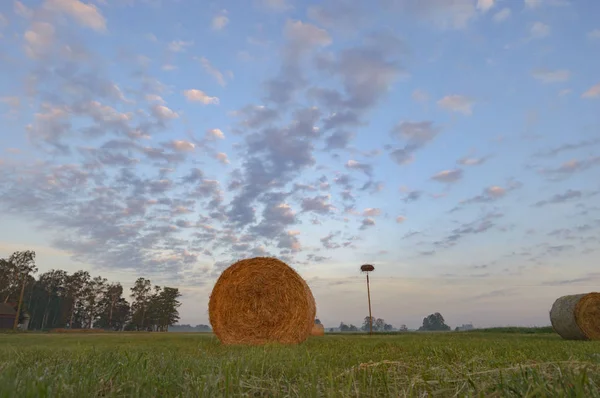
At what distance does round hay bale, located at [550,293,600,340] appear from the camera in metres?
16.5

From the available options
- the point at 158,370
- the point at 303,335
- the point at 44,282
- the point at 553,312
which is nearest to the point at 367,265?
the point at 553,312

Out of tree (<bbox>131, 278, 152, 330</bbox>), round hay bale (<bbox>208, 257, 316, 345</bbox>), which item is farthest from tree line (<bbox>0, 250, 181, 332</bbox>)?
round hay bale (<bbox>208, 257, 316, 345</bbox>)

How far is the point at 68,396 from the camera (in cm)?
213

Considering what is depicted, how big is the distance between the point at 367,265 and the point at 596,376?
33140 mm

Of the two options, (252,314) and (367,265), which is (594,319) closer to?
(252,314)

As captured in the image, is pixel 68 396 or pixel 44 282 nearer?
pixel 68 396

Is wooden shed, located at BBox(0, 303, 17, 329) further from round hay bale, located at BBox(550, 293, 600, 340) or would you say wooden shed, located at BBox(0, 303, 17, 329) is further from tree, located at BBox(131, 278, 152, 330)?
round hay bale, located at BBox(550, 293, 600, 340)

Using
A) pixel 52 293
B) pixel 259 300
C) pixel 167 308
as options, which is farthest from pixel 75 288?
pixel 259 300

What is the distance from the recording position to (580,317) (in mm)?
16750

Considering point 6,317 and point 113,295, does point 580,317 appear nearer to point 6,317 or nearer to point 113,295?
point 6,317

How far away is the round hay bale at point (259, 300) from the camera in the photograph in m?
12.6

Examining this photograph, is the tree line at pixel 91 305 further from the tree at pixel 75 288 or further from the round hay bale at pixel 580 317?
the round hay bale at pixel 580 317

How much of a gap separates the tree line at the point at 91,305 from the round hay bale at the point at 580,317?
3149 inches

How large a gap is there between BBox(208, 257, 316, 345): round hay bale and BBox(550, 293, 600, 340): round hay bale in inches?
467
